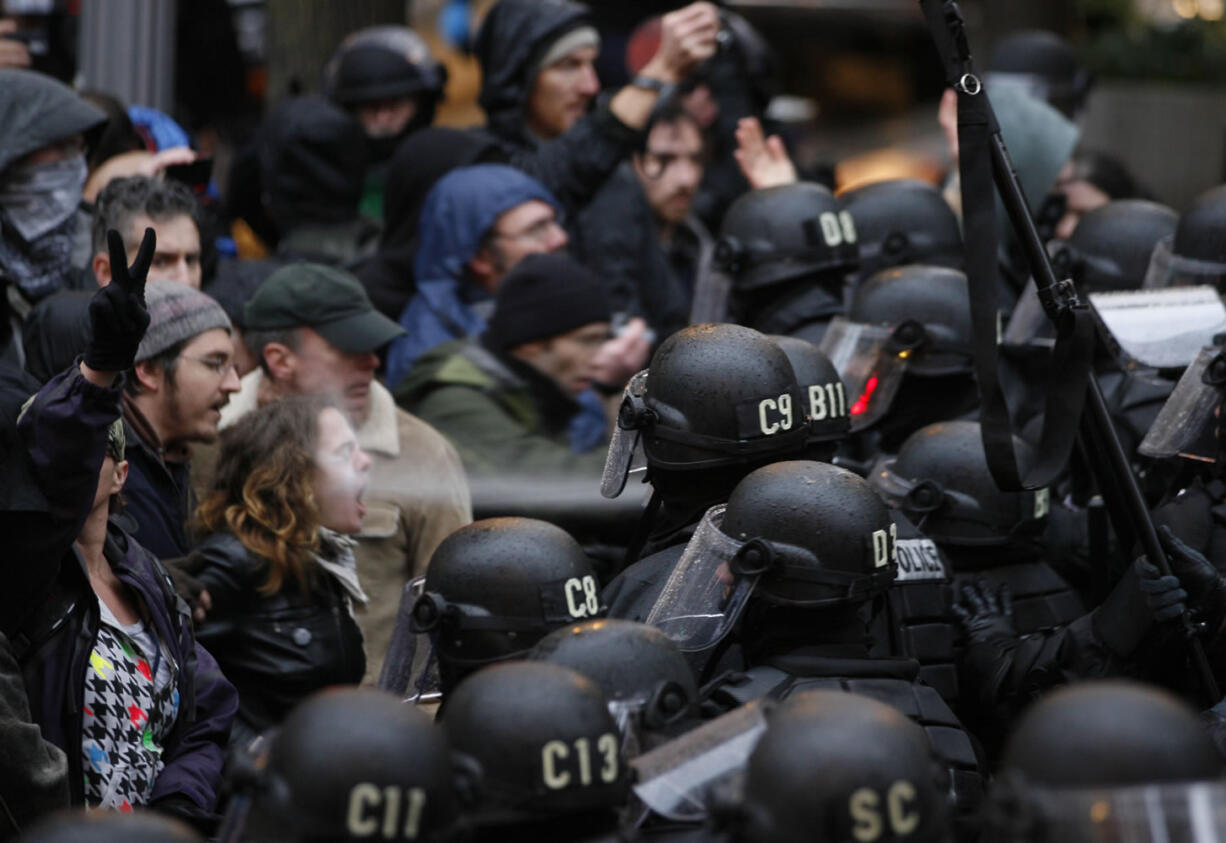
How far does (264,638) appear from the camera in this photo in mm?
4742

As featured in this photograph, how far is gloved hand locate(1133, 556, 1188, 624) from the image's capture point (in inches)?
175

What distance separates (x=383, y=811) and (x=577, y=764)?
393 millimetres

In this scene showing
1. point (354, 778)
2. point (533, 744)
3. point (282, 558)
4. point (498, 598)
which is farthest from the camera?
point (282, 558)

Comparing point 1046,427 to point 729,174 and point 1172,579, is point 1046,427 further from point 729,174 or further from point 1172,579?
point 729,174

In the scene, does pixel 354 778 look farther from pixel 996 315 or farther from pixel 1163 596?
pixel 1163 596

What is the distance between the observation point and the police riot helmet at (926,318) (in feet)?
19.2

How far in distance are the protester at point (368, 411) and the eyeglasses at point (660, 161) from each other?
7.39ft

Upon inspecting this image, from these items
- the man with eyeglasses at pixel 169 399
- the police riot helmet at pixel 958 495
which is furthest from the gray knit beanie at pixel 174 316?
the police riot helmet at pixel 958 495

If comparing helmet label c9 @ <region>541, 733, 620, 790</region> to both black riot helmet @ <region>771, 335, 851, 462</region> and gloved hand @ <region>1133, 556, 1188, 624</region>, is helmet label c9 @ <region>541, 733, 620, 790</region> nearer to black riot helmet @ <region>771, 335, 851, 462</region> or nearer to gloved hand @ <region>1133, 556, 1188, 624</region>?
gloved hand @ <region>1133, 556, 1188, 624</region>

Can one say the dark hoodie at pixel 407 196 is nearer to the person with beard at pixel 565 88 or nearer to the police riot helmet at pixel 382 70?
the person with beard at pixel 565 88

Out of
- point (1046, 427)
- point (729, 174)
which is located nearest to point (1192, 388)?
point (1046, 427)

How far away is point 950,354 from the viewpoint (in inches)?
233

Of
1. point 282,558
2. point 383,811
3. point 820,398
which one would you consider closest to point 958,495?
point 820,398

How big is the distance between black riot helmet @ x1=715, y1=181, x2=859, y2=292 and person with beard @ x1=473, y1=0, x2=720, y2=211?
68 centimetres
